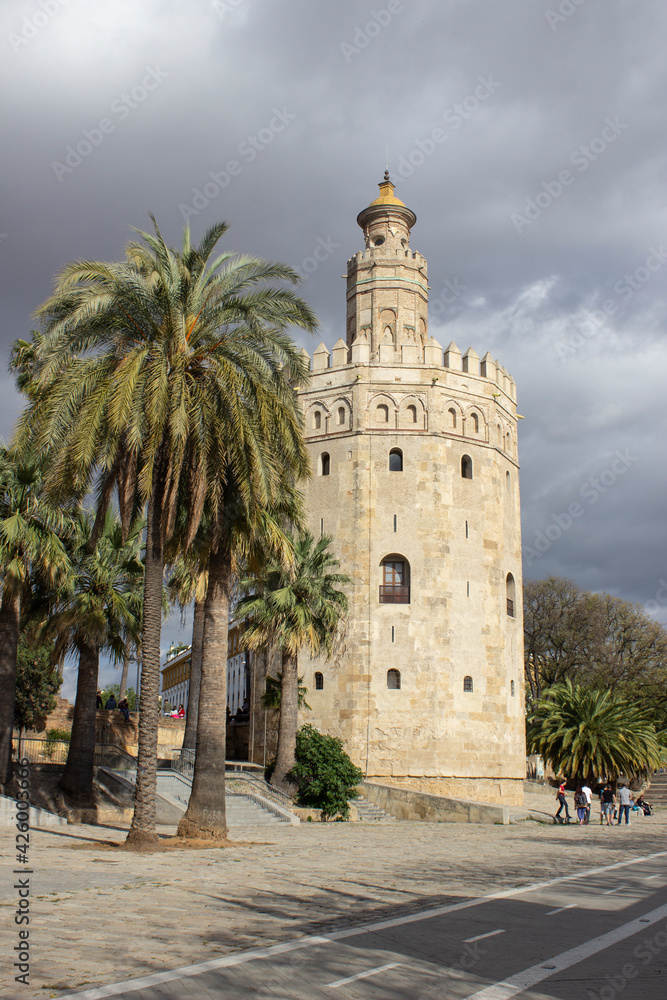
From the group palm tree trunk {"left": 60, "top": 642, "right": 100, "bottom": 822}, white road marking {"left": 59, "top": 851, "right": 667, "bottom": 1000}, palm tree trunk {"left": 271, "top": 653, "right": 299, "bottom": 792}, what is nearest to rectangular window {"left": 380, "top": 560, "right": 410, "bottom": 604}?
A: palm tree trunk {"left": 271, "top": 653, "right": 299, "bottom": 792}

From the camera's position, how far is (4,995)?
544cm

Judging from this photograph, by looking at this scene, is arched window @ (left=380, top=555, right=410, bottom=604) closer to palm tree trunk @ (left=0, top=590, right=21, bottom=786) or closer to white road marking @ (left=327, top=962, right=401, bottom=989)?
palm tree trunk @ (left=0, top=590, right=21, bottom=786)

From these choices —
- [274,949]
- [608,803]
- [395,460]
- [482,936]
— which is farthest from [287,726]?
[274,949]

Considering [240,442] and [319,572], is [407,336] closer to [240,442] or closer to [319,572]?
[319,572]

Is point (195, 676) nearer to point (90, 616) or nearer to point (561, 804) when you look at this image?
point (90, 616)

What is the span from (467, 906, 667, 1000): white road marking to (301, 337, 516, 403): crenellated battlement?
85.7 feet

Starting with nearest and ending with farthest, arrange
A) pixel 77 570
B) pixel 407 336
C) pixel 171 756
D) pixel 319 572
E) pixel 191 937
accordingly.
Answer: pixel 191 937 → pixel 77 570 → pixel 319 572 → pixel 171 756 → pixel 407 336

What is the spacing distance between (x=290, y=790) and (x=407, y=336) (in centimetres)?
1803

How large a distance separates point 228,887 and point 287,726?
51.7 ft

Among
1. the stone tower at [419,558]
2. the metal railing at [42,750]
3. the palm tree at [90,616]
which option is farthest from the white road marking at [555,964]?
the stone tower at [419,558]

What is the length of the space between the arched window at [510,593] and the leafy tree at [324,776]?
10512 millimetres

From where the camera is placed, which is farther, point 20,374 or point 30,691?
point 30,691

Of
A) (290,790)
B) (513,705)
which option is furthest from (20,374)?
(513,705)

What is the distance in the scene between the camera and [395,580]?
31609 mm
